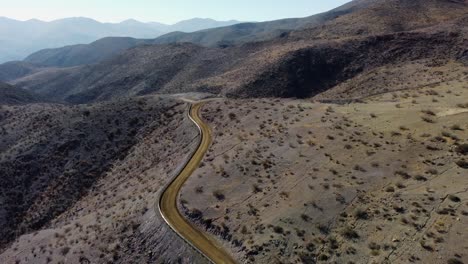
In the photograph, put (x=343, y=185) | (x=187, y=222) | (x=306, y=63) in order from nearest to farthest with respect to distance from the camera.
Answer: (x=187, y=222)
(x=343, y=185)
(x=306, y=63)

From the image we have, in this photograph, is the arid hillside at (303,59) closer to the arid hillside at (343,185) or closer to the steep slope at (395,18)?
the steep slope at (395,18)

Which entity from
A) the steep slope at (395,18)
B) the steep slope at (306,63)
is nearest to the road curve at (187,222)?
the steep slope at (306,63)

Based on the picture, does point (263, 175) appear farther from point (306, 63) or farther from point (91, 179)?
point (306, 63)

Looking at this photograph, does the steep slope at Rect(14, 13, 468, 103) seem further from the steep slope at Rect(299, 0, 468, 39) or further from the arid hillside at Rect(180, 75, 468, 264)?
the arid hillside at Rect(180, 75, 468, 264)

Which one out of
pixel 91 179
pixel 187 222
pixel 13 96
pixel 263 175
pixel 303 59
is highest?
pixel 303 59

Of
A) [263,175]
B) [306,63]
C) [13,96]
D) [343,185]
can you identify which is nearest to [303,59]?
[306,63]

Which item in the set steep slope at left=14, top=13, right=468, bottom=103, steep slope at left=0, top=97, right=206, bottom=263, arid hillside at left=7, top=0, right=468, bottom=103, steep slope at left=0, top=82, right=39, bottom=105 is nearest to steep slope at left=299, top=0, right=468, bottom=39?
arid hillside at left=7, top=0, right=468, bottom=103
